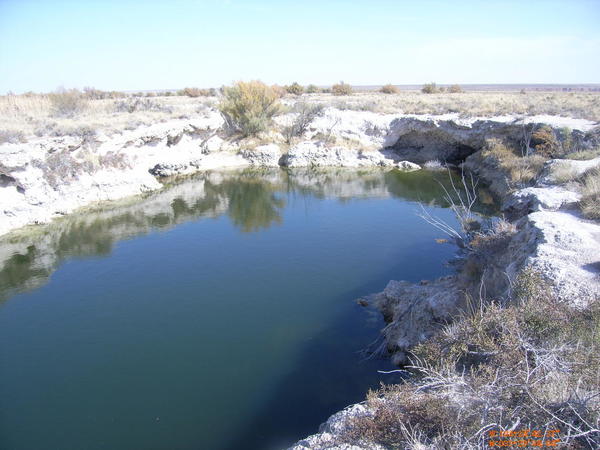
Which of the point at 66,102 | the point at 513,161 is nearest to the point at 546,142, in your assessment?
the point at 513,161

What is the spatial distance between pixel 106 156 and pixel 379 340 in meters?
18.9

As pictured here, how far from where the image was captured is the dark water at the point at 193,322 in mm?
6949

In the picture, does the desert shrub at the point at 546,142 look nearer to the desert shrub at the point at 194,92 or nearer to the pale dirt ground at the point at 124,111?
the pale dirt ground at the point at 124,111

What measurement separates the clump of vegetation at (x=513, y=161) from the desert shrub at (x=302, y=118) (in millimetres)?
13658

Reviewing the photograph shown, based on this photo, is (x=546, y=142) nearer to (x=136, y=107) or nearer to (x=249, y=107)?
(x=249, y=107)

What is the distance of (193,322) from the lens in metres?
9.72

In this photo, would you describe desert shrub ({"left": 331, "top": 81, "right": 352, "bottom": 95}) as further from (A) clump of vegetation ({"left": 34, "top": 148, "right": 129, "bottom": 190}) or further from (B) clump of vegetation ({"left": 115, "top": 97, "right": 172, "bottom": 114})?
(A) clump of vegetation ({"left": 34, "top": 148, "right": 129, "bottom": 190})

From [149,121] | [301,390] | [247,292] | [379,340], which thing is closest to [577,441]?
[301,390]

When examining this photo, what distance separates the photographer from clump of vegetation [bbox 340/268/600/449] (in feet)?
12.2

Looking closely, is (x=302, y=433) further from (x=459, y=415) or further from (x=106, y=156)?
(x=106, y=156)

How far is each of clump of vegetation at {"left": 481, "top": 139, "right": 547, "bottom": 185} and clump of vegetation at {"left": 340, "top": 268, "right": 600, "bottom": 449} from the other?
12304 mm

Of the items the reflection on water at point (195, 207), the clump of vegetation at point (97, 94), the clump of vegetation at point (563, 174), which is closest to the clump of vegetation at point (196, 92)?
the clump of vegetation at point (97, 94)

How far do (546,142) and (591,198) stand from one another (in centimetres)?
1174

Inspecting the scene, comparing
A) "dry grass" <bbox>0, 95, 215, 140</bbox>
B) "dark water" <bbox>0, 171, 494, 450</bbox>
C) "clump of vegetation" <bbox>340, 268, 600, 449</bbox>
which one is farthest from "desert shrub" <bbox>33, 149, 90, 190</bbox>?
"clump of vegetation" <bbox>340, 268, 600, 449</bbox>
